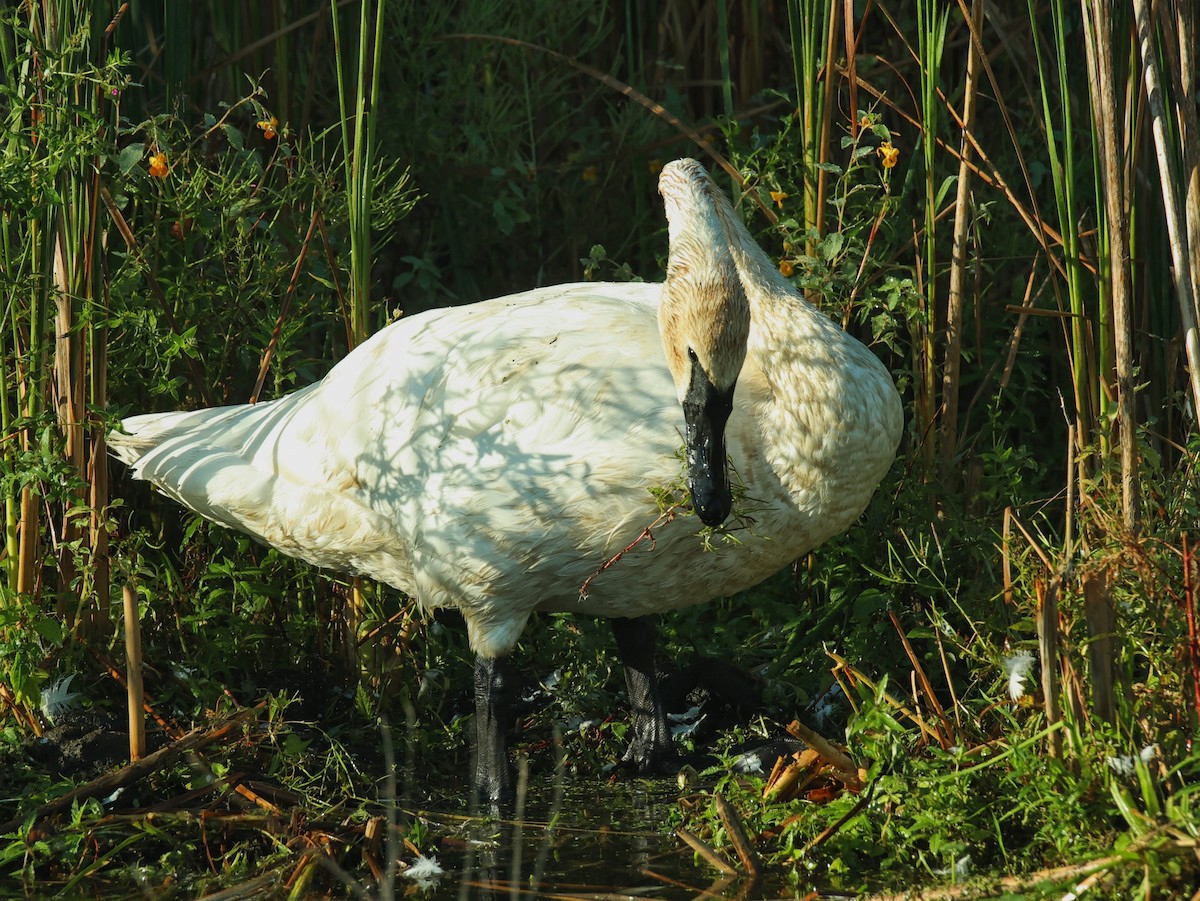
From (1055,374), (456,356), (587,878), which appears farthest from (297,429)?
(1055,374)

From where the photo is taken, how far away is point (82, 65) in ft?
13.3

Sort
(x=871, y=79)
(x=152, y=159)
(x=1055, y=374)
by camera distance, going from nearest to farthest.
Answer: (x=152, y=159)
(x=1055, y=374)
(x=871, y=79)

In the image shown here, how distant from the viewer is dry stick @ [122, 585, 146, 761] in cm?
378

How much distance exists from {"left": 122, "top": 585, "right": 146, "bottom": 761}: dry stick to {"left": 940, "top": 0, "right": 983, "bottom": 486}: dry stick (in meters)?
2.51

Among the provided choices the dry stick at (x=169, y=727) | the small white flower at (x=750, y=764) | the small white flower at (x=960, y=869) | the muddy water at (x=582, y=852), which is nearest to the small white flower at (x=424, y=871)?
the muddy water at (x=582, y=852)

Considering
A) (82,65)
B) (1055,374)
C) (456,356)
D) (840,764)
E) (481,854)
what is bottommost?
(481,854)

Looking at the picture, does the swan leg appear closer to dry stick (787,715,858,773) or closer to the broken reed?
dry stick (787,715,858,773)

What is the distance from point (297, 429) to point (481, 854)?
1.44 metres

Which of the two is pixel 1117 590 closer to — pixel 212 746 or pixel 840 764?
pixel 840 764

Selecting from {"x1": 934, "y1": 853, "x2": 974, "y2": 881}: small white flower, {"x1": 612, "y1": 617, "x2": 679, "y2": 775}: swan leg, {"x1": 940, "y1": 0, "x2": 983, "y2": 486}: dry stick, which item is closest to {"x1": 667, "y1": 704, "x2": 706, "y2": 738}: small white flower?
{"x1": 612, "y1": 617, "x2": 679, "y2": 775}: swan leg

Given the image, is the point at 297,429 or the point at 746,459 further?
the point at 297,429

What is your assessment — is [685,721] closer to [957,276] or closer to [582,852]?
[582,852]

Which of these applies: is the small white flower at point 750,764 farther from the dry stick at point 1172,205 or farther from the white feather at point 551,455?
the dry stick at point 1172,205

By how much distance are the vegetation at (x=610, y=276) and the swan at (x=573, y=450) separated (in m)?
0.32
